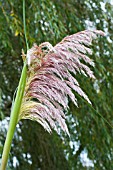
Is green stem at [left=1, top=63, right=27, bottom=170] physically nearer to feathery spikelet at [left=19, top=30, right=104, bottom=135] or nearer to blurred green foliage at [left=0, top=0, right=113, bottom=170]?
feathery spikelet at [left=19, top=30, right=104, bottom=135]

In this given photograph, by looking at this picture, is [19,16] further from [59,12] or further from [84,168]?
[84,168]

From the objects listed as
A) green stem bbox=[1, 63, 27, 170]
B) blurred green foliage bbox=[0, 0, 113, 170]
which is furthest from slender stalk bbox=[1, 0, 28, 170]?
blurred green foliage bbox=[0, 0, 113, 170]

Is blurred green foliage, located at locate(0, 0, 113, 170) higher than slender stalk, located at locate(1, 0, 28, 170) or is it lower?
higher

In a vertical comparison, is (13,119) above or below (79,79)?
below

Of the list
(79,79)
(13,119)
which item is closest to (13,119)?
(13,119)

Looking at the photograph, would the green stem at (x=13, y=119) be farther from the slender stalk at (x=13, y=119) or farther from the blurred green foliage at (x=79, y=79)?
the blurred green foliage at (x=79, y=79)

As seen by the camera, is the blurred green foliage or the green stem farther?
the blurred green foliage

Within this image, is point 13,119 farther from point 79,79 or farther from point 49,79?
point 79,79

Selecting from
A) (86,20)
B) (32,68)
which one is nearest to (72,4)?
(86,20)
